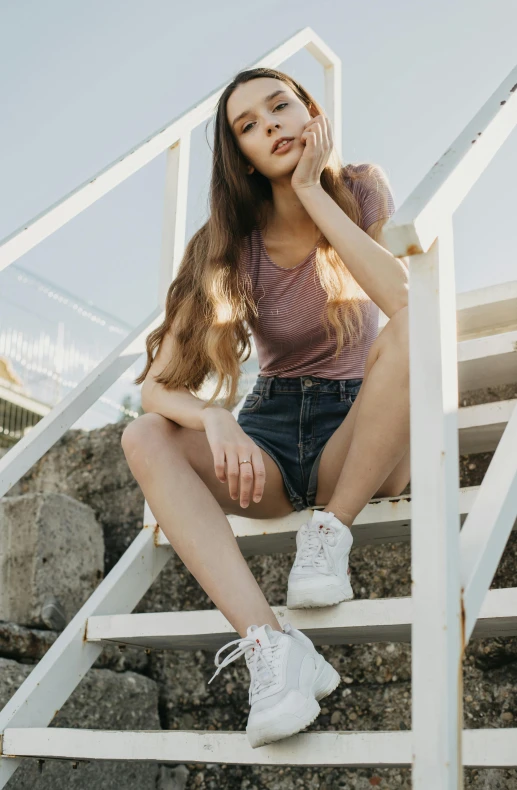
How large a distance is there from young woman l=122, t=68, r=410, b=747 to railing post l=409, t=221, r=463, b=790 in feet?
1.21

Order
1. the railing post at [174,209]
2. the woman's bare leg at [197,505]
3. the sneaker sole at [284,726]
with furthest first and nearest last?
the railing post at [174,209]
the woman's bare leg at [197,505]
the sneaker sole at [284,726]

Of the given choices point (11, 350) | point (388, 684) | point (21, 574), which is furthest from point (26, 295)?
point (388, 684)

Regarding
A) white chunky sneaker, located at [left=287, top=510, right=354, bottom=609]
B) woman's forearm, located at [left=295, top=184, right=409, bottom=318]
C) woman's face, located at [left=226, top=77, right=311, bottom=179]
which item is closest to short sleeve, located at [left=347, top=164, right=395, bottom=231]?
woman's face, located at [left=226, top=77, right=311, bottom=179]

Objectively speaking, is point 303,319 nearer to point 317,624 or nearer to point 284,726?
point 317,624

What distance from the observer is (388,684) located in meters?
1.70

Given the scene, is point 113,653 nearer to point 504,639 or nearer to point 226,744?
point 226,744

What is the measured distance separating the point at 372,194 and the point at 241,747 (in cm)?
105

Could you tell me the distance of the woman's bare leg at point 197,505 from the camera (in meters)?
1.22

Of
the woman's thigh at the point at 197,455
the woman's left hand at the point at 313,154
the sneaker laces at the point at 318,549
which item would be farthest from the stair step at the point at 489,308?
the sneaker laces at the point at 318,549

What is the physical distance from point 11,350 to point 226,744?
5.53 m

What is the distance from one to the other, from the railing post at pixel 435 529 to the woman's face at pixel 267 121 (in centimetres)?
83

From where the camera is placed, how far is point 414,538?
80cm

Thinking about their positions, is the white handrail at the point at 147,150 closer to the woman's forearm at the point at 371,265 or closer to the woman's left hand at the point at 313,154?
the woman's left hand at the point at 313,154

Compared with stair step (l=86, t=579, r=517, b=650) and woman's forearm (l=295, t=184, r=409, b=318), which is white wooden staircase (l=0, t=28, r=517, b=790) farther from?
woman's forearm (l=295, t=184, r=409, b=318)
